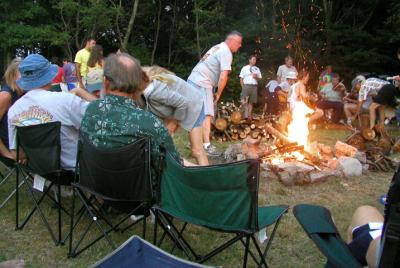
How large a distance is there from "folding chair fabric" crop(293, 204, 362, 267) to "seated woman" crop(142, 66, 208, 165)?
2.13 m

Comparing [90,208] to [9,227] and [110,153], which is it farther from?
[9,227]

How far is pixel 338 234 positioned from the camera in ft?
6.16

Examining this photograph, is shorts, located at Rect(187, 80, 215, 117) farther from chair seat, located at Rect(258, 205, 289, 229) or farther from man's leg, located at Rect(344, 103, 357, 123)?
man's leg, located at Rect(344, 103, 357, 123)

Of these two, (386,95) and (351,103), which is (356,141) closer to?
(386,95)

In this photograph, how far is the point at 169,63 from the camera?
18953mm

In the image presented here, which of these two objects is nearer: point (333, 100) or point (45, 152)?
point (45, 152)

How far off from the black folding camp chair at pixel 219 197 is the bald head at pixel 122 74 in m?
0.58

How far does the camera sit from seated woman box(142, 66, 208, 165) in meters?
3.94

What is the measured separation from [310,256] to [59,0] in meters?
16.6

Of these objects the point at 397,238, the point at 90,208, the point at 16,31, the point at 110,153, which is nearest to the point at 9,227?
the point at 90,208

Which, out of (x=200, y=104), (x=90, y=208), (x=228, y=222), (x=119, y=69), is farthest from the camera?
(x=200, y=104)

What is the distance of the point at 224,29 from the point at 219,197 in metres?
15.5

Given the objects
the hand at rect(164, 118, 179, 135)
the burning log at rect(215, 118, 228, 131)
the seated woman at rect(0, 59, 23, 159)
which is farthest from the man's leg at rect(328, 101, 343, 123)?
the seated woman at rect(0, 59, 23, 159)

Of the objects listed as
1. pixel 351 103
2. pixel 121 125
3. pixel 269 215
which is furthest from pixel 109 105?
pixel 351 103
